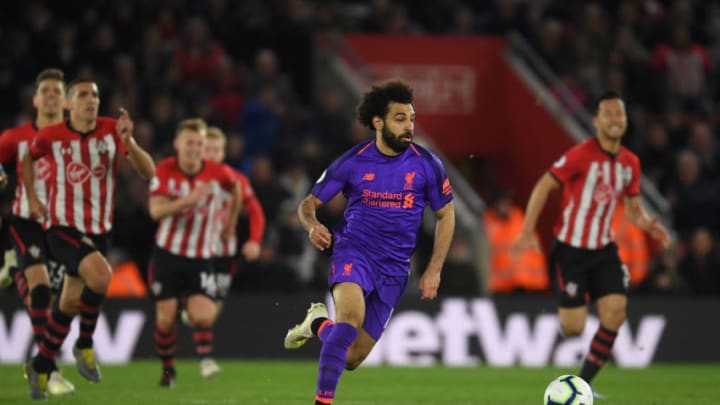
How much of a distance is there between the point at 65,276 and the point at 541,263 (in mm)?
7945

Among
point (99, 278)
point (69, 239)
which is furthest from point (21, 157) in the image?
point (99, 278)

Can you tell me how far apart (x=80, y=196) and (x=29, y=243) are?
670 millimetres

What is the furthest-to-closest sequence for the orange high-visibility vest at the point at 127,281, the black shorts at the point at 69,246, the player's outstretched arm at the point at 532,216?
the orange high-visibility vest at the point at 127,281, the player's outstretched arm at the point at 532,216, the black shorts at the point at 69,246

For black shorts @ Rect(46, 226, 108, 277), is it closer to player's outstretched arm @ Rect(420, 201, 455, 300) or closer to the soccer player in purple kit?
the soccer player in purple kit

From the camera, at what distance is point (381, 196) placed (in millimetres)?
8984

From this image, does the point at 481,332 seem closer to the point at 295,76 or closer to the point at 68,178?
the point at 295,76

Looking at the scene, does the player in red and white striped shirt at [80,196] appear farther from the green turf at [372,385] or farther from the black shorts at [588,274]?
the black shorts at [588,274]

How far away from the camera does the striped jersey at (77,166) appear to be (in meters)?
10.7

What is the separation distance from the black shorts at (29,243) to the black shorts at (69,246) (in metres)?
0.35

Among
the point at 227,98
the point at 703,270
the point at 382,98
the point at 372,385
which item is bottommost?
the point at 372,385

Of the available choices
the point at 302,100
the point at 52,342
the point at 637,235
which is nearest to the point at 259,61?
the point at 302,100

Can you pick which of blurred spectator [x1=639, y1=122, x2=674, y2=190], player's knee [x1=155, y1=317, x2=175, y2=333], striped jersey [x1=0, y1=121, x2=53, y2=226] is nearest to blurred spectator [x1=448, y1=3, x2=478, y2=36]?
blurred spectator [x1=639, y1=122, x2=674, y2=190]

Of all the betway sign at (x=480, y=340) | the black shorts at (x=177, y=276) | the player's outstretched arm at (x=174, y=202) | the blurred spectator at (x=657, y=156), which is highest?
the blurred spectator at (x=657, y=156)

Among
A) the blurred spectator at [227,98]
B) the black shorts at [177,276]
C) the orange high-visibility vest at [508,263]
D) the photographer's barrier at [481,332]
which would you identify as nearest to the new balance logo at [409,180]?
the black shorts at [177,276]
